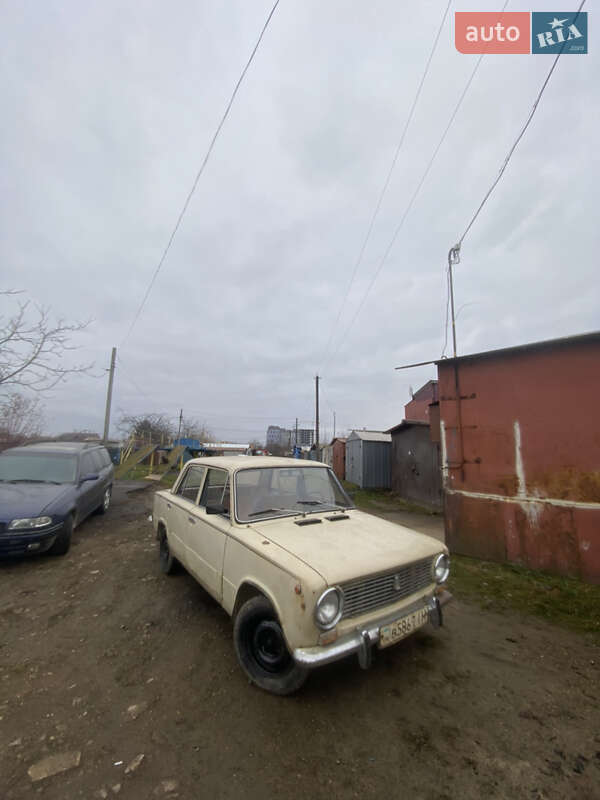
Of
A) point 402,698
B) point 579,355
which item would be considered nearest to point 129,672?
point 402,698

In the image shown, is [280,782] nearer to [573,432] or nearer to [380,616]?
[380,616]

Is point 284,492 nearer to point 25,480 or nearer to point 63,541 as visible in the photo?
point 63,541

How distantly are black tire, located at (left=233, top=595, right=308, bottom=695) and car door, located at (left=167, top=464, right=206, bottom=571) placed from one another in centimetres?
138

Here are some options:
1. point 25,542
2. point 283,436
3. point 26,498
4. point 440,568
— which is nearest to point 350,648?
point 440,568

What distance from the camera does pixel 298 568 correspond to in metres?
2.22

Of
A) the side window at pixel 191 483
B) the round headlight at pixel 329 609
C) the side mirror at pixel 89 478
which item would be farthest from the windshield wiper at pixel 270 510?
the side mirror at pixel 89 478

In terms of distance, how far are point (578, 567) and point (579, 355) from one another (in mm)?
2948

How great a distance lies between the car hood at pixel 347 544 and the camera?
2.33 metres

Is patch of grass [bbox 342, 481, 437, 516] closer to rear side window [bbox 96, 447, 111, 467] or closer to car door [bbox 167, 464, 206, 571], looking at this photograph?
car door [bbox 167, 464, 206, 571]

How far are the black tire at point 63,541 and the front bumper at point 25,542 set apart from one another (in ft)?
0.41

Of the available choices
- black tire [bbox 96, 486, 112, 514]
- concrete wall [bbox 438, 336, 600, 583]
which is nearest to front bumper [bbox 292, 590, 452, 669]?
concrete wall [bbox 438, 336, 600, 583]

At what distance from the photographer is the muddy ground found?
70.3 inches

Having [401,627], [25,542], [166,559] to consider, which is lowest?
[166,559]

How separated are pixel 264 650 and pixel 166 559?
2628mm
